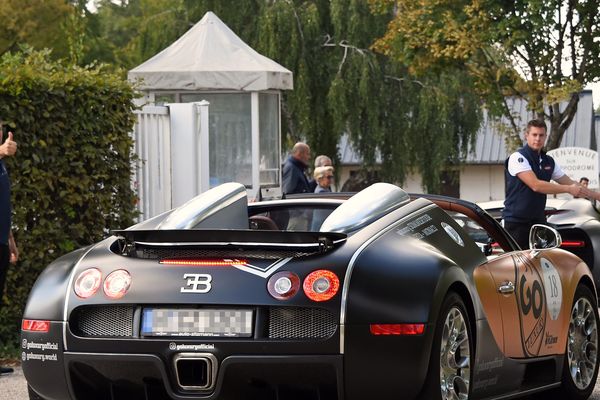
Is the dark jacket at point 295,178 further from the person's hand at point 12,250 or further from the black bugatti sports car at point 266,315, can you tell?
the black bugatti sports car at point 266,315

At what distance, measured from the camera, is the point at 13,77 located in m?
11.2

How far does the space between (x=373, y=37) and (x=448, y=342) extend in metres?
30.7

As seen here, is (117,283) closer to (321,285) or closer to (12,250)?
(321,285)

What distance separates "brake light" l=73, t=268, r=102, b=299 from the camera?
6.51 meters

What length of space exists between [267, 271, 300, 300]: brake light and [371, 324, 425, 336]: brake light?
361 millimetres

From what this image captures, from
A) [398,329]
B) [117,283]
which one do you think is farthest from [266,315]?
[117,283]

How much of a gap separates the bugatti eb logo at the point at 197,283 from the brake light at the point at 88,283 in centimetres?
43

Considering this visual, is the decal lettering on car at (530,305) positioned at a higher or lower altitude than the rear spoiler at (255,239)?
lower

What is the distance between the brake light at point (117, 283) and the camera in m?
6.41

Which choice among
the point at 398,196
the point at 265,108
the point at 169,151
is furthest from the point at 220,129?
the point at 398,196

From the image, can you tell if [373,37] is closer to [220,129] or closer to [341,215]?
[220,129]

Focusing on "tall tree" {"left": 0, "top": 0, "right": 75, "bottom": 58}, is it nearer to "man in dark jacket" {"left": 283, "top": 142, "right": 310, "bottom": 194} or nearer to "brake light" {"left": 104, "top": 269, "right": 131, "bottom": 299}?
"man in dark jacket" {"left": 283, "top": 142, "right": 310, "bottom": 194}

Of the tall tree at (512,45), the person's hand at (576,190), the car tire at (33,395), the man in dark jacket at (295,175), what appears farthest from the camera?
the tall tree at (512,45)

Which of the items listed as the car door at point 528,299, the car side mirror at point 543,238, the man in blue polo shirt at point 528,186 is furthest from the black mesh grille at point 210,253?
the man in blue polo shirt at point 528,186
